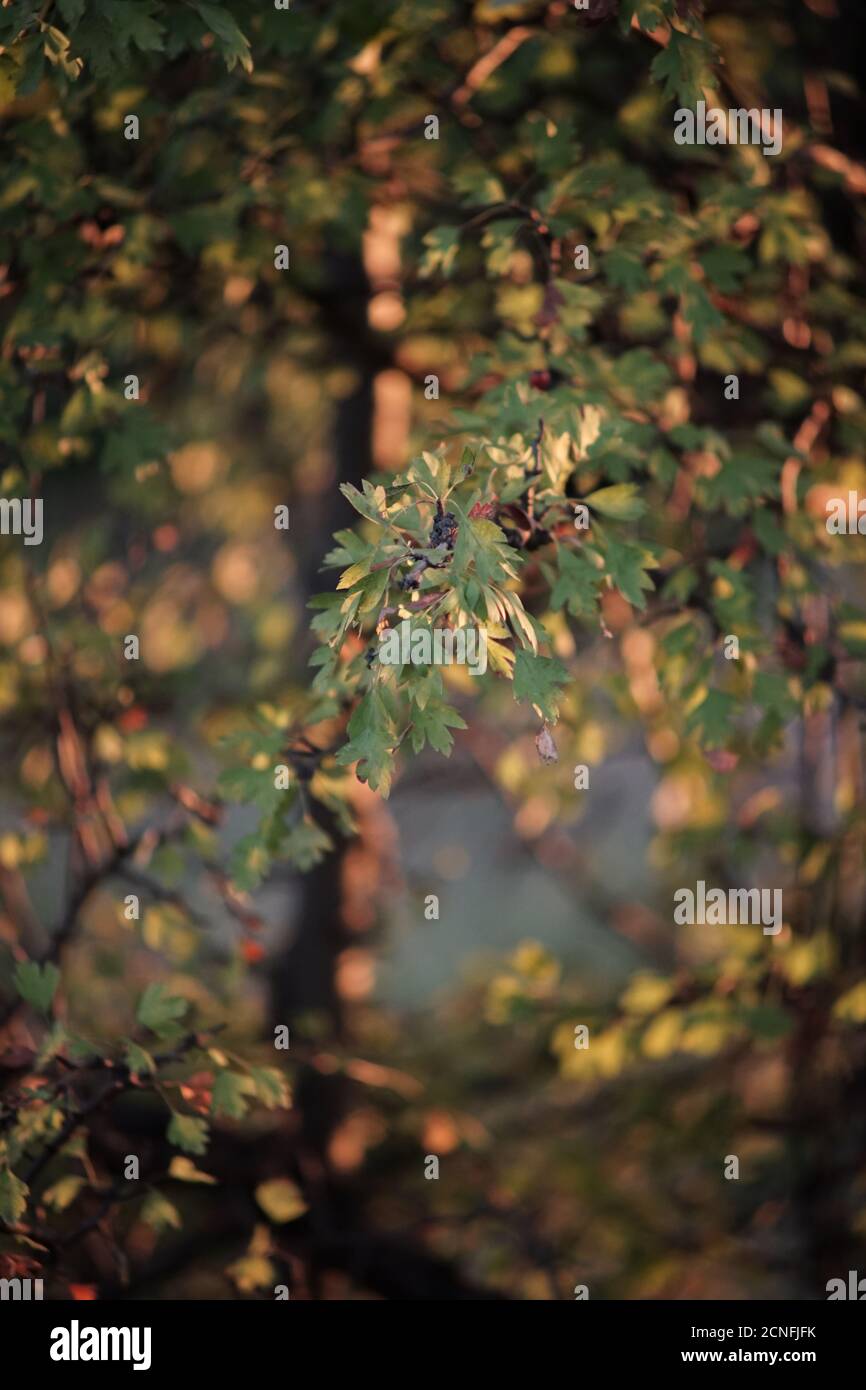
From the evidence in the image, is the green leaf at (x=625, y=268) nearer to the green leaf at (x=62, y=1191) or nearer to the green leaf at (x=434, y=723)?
the green leaf at (x=434, y=723)

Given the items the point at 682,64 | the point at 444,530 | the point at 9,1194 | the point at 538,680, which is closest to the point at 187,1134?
the point at 9,1194

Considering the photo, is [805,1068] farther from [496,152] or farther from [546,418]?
[496,152]

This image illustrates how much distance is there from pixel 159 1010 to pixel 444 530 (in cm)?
109

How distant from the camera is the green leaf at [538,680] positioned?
1707mm

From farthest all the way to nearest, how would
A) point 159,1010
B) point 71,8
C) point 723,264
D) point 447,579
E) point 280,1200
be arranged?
point 280,1200 → point 723,264 → point 159,1010 → point 71,8 → point 447,579

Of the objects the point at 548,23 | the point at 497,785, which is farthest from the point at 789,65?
the point at 497,785

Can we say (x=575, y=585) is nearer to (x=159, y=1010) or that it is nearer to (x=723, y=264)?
(x=723, y=264)

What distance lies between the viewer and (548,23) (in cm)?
267

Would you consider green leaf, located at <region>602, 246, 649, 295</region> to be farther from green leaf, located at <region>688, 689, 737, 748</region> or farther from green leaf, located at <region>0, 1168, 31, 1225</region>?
green leaf, located at <region>0, 1168, 31, 1225</region>

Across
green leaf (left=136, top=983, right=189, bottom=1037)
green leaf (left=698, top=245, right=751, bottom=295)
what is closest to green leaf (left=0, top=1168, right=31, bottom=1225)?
green leaf (left=136, top=983, right=189, bottom=1037)

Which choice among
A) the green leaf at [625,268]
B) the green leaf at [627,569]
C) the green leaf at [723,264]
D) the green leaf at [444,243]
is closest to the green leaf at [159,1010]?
the green leaf at [627,569]

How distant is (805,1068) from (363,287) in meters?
2.73

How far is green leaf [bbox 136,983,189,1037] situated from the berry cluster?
1040 mm

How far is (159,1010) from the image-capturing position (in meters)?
2.14
